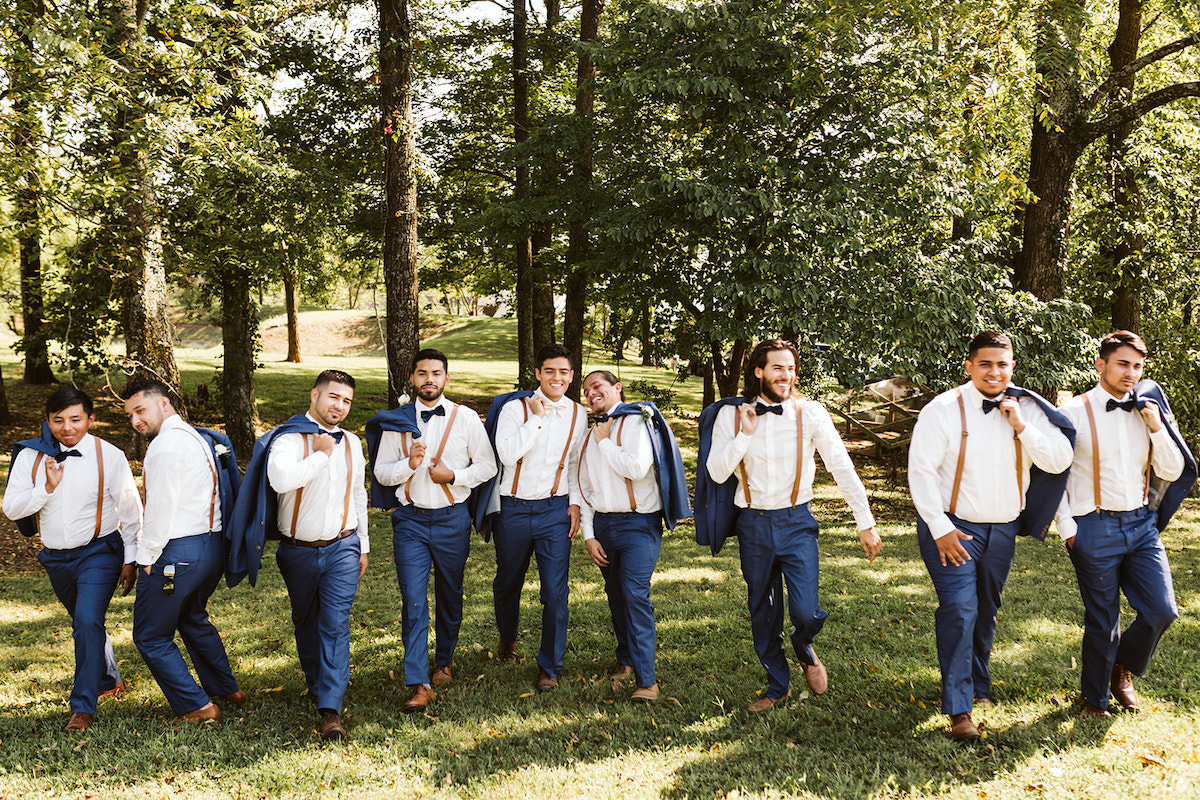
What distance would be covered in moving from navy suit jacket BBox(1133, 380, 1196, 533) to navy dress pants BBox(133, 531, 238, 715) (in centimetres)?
560

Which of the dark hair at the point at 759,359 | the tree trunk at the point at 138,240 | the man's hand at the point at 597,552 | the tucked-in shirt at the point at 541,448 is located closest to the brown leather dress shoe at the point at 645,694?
the man's hand at the point at 597,552

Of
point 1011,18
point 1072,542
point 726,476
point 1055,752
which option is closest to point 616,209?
point 1011,18

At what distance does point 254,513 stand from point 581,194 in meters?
9.85

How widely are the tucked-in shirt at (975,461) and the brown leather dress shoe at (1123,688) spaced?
52.6 inches

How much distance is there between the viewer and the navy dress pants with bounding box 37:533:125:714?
511 centimetres

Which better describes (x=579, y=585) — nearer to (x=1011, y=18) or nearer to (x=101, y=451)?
(x=101, y=451)

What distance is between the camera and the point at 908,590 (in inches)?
324

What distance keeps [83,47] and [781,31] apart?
25.7ft

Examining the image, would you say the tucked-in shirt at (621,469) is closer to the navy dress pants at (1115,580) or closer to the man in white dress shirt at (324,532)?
the man in white dress shirt at (324,532)

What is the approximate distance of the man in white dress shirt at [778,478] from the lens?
5.12 meters

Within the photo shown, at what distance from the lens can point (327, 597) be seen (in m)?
5.08

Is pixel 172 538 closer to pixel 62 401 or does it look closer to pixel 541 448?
pixel 62 401

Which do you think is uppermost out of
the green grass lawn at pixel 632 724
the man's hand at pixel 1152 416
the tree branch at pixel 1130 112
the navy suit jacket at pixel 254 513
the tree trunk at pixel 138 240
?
the tree branch at pixel 1130 112

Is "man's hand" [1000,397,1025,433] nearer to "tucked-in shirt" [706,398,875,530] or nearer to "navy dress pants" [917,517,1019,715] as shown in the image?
"navy dress pants" [917,517,1019,715]
